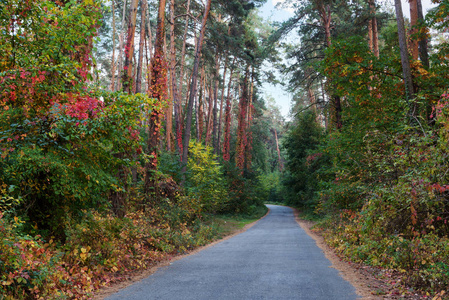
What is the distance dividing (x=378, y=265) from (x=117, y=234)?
6132 mm

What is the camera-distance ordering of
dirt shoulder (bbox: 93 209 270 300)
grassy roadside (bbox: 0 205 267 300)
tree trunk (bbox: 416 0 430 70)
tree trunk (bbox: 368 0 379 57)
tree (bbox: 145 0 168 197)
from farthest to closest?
tree trunk (bbox: 368 0 379 57) → tree (bbox: 145 0 168 197) → tree trunk (bbox: 416 0 430 70) → dirt shoulder (bbox: 93 209 270 300) → grassy roadside (bbox: 0 205 267 300)

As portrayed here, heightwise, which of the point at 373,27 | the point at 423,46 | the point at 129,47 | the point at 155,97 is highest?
the point at 373,27

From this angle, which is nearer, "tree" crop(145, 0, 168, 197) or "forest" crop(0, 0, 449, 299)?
"forest" crop(0, 0, 449, 299)

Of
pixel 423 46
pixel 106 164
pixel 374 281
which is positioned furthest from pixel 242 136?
pixel 374 281

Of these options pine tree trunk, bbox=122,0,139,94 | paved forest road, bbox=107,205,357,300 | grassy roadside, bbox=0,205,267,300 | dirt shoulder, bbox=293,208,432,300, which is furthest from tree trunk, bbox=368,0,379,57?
grassy roadside, bbox=0,205,267,300

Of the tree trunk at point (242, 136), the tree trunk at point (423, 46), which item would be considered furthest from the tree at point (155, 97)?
the tree trunk at point (242, 136)

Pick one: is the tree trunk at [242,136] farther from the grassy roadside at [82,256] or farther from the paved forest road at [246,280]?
the paved forest road at [246,280]

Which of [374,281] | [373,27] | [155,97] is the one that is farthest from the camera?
[373,27]

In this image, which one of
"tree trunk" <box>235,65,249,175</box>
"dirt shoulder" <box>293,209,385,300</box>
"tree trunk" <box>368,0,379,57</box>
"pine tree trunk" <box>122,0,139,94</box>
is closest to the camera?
"dirt shoulder" <box>293,209,385,300</box>

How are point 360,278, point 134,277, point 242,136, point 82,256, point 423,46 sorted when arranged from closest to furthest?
point 82,256
point 360,278
point 134,277
point 423,46
point 242,136

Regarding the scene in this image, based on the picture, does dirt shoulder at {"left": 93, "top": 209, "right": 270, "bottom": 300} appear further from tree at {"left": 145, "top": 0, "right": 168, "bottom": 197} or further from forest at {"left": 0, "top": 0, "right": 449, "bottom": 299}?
tree at {"left": 145, "top": 0, "right": 168, "bottom": 197}

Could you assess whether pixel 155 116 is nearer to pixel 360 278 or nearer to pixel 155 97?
pixel 155 97

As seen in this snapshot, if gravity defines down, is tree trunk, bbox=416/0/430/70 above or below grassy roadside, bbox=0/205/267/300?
above

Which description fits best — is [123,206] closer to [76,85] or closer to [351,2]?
[76,85]
